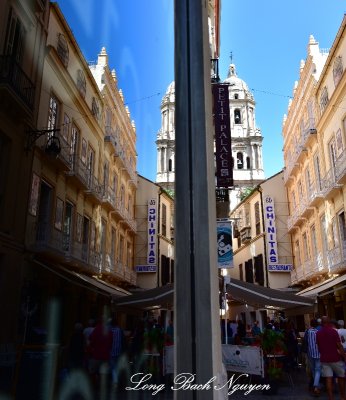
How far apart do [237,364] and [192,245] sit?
698 centimetres

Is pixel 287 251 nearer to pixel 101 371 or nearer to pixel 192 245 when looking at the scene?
pixel 101 371

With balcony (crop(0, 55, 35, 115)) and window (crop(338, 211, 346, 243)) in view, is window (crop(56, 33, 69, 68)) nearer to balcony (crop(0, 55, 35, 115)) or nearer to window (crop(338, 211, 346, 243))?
balcony (crop(0, 55, 35, 115))

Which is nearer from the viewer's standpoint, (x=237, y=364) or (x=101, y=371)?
(x=101, y=371)

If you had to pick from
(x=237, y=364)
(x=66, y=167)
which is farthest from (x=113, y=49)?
(x=66, y=167)

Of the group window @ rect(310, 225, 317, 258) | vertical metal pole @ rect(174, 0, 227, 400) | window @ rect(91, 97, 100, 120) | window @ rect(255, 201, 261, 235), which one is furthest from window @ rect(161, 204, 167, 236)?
vertical metal pole @ rect(174, 0, 227, 400)

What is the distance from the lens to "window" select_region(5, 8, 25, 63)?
4199mm

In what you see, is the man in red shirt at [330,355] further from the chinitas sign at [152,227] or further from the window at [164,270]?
the chinitas sign at [152,227]

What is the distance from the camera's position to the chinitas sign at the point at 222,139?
10.2 meters

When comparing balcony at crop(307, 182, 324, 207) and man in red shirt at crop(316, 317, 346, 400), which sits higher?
balcony at crop(307, 182, 324, 207)

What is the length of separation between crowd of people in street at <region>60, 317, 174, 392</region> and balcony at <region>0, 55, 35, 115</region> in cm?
339

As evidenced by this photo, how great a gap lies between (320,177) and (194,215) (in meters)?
16.5

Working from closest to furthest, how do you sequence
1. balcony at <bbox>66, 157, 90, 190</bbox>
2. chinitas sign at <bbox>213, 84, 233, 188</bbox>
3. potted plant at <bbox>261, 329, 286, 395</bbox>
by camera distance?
potted plant at <bbox>261, 329, 286, 395</bbox>
balcony at <bbox>66, 157, 90, 190</bbox>
chinitas sign at <bbox>213, 84, 233, 188</bbox>

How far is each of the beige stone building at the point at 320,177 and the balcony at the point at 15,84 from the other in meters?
9.70

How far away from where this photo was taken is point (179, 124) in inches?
68.2
